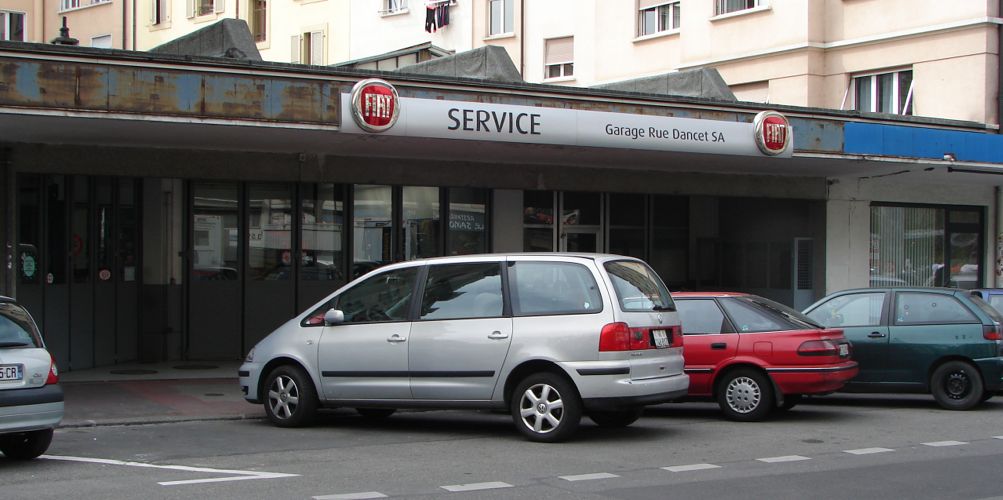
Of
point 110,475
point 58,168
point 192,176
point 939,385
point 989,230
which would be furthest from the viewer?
point 989,230

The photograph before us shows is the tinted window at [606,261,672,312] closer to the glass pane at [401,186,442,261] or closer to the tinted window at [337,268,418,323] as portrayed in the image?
the tinted window at [337,268,418,323]

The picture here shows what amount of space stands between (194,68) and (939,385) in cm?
964

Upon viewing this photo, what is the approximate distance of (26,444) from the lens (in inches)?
360

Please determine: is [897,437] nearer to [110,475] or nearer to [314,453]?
[314,453]

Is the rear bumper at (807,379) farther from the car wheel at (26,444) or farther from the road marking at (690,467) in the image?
the car wheel at (26,444)

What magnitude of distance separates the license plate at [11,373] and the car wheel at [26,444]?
1.94 ft

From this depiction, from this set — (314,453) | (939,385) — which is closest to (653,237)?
(939,385)

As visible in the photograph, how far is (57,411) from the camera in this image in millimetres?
8945

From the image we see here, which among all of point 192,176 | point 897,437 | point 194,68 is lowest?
point 897,437

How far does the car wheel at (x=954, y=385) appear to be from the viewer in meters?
12.9

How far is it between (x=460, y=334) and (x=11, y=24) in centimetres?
3649

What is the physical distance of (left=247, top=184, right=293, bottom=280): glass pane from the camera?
17.7m

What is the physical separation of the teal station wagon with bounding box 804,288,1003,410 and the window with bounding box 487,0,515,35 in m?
22.8

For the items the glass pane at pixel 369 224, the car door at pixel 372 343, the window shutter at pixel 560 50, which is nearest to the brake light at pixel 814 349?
the car door at pixel 372 343
